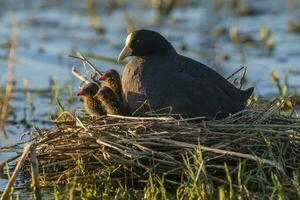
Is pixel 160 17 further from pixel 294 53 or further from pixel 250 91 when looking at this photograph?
pixel 250 91

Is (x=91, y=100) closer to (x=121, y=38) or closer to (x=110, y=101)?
(x=110, y=101)

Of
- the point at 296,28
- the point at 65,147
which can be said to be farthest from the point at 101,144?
the point at 296,28

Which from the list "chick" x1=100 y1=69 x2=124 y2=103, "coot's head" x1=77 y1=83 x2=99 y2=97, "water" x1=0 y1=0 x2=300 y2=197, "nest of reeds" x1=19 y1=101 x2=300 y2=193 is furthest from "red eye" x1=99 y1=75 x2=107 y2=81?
"water" x1=0 y1=0 x2=300 y2=197

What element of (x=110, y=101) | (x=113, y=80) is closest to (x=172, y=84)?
(x=110, y=101)

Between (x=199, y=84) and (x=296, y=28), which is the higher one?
(x=296, y=28)

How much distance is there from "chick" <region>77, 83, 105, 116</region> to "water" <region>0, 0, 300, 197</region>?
1.88 meters

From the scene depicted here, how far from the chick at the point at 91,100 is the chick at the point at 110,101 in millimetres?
101

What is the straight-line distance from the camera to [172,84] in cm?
684

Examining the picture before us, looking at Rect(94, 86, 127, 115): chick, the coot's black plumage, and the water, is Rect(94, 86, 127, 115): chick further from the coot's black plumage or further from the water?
the water

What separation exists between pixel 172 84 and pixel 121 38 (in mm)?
6601

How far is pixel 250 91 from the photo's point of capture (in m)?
7.20

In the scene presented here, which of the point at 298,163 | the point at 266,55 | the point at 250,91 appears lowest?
the point at 298,163

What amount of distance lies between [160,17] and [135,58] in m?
7.55

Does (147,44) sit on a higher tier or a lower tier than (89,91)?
higher
